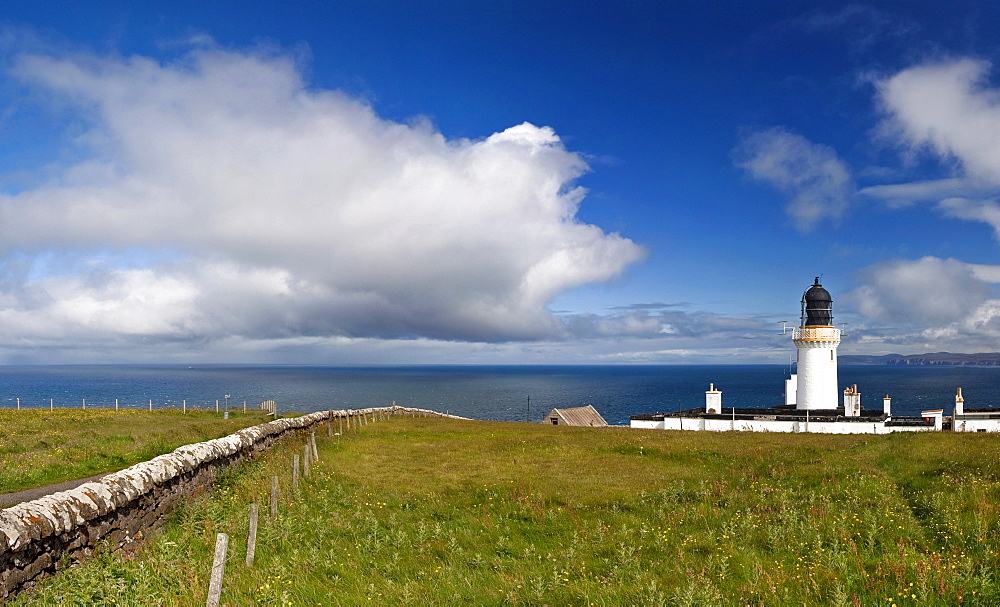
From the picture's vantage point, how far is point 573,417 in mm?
58781

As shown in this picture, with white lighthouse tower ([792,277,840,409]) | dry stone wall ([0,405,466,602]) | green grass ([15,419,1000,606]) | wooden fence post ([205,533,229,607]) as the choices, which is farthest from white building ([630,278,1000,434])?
wooden fence post ([205,533,229,607])

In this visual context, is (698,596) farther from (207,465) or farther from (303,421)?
(303,421)

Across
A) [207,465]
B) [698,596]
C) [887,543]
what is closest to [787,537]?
[887,543]

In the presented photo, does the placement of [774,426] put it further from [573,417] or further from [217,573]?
[217,573]

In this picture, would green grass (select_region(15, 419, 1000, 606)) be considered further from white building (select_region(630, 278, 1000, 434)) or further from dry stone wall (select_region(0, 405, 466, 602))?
white building (select_region(630, 278, 1000, 434))

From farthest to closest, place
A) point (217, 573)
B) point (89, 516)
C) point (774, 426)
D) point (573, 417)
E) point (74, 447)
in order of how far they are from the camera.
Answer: point (573, 417)
point (774, 426)
point (74, 447)
point (89, 516)
point (217, 573)

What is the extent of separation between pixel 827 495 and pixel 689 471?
6512 mm

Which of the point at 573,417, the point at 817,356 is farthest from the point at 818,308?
the point at 573,417

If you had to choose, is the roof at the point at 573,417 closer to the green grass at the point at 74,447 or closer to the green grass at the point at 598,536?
the green grass at the point at 74,447

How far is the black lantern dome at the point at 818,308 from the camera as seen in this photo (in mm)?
51562

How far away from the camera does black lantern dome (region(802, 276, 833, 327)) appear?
51.6 m

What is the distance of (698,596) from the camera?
8805mm

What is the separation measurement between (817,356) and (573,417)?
23.4 m

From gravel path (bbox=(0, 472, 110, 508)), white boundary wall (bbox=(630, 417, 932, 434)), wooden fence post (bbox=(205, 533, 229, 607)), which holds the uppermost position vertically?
wooden fence post (bbox=(205, 533, 229, 607))
